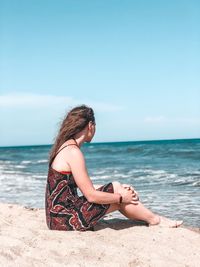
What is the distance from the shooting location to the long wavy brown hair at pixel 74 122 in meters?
4.91

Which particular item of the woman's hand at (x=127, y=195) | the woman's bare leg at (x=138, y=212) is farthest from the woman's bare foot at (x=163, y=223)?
the woman's hand at (x=127, y=195)

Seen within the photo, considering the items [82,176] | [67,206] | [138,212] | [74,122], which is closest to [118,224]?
[138,212]

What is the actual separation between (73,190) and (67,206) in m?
Answer: 0.18

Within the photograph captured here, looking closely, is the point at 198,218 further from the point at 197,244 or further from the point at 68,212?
the point at 68,212

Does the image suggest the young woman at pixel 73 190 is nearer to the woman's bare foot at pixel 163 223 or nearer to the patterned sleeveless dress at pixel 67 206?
the patterned sleeveless dress at pixel 67 206

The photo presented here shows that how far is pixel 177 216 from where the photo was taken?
294 inches

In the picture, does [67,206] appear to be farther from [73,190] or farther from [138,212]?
[138,212]

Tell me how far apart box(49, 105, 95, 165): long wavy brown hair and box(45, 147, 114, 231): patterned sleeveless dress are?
29 centimetres

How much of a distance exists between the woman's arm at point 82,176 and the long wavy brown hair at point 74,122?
9.1 inches

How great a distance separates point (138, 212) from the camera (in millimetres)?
5227

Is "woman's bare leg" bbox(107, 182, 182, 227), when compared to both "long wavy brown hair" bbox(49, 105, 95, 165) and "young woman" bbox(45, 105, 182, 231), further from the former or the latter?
"long wavy brown hair" bbox(49, 105, 95, 165)

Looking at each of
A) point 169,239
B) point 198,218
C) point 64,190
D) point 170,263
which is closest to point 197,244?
Result: point 169,239

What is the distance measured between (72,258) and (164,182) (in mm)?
9372

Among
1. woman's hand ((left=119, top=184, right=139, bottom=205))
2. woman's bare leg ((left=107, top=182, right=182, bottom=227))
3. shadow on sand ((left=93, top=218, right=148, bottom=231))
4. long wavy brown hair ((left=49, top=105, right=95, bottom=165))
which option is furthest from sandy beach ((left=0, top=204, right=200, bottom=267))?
long wavy brown hair ((left=49, top=105, right=95, bottom=165))
